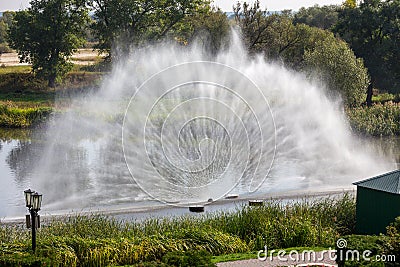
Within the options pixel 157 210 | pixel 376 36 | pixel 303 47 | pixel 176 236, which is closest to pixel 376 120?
pixel 303 47

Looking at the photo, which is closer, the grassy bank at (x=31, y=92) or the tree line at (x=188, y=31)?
the grassy bank at (x=31, y=92)

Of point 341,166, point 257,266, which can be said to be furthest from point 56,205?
Answer: point 341,166

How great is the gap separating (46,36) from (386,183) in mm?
33660

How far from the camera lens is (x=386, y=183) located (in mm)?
13414

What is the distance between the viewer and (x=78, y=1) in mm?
44719

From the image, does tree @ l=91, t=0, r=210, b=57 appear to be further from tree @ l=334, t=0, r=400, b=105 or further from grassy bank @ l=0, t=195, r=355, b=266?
grassy bank @ l=0, t=195, r=355, b=266

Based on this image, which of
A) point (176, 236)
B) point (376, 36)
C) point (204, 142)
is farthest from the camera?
point (376, 36)

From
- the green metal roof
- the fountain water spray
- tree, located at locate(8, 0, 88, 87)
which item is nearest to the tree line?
tree, located at locate(8, 0, 88, 87)

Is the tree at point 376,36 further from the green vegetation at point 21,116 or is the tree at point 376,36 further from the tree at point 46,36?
the green vegetation at point 21,116

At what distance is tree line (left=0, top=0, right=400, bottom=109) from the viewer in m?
42.4

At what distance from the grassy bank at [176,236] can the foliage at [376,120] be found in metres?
19.0

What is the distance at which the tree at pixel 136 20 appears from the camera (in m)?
44.1

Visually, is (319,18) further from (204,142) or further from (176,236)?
(176,236)

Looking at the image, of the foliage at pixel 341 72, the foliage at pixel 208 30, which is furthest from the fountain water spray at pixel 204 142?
the foliage at pixel 208 30
